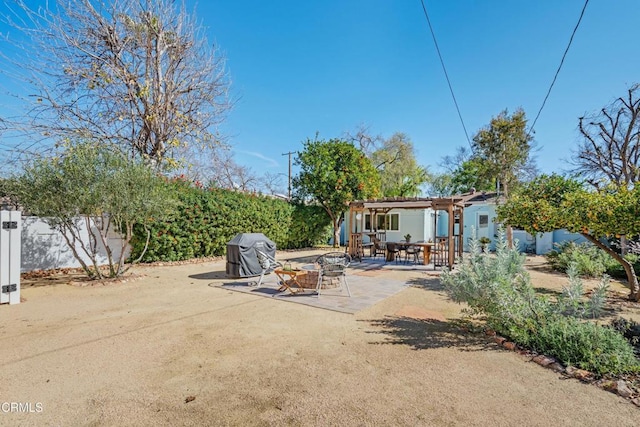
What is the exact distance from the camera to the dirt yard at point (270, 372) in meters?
2.40

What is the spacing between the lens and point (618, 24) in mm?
7430

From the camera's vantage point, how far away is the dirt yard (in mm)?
2404

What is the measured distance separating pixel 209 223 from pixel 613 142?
2122 cm

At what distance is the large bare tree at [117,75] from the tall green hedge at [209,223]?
202 centimetres

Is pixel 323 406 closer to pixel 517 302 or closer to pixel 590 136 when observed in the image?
pixel 517 302

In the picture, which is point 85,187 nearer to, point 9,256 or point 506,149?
point 9,256

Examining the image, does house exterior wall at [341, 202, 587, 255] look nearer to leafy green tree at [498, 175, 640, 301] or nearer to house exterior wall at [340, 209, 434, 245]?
house exterior wall at [340, 209, 434, 245]

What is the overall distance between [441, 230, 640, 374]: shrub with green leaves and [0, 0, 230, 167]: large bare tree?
1038cm

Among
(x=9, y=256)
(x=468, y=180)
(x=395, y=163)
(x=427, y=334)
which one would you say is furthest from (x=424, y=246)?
(x=468, y=180)

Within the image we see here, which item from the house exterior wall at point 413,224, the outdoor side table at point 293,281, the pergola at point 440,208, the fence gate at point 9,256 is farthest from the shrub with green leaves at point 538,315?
the house exterior wall at point 413,224

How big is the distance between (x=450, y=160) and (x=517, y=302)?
30.4m

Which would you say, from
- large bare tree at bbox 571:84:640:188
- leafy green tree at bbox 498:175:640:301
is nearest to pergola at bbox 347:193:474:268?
leafy green tree at bbox 498:175:640:301

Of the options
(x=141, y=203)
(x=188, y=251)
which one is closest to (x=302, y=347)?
(x=141, y=203)

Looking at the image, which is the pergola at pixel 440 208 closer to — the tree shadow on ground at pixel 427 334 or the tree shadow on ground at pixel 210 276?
the tree shadow on ground at pixel 210 276
